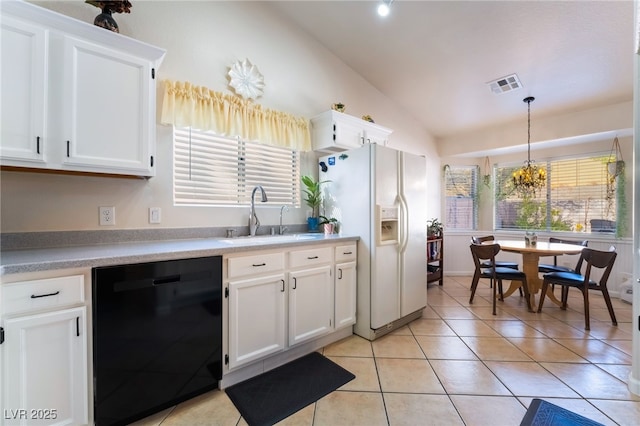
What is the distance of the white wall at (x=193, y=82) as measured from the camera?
1.69m

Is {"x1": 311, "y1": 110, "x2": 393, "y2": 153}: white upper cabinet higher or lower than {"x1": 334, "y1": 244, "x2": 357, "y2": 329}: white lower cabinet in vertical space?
higher

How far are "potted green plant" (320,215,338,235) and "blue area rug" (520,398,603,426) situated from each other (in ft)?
6.19

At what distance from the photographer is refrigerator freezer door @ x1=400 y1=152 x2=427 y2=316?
274 cm

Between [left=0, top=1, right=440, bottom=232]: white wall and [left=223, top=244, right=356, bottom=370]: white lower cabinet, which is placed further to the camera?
[left=223, top=244, right=356, bottom=370]: white lower cabinet

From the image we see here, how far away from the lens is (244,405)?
1652 millimetres

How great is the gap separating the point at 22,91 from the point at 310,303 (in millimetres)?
2181

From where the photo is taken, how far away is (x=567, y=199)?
4.34 metres

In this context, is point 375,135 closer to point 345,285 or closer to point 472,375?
point 345,285

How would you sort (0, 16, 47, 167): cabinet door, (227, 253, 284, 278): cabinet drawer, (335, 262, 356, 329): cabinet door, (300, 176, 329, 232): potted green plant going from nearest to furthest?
(0, 16, 47, 167): cabinet door < (227, 253, 284, 278): cabinet drawer < (335, 262, 356, 329): cabinet door < (300, 176, 329, 232): potted green plant

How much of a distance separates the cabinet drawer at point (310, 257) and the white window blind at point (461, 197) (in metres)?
3.64

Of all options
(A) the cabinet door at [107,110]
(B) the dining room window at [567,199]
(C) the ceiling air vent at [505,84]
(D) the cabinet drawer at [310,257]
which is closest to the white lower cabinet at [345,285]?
(D) the cabinet drawer at [310,257]

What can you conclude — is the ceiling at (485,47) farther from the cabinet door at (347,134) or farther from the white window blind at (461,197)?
the white window blind at (461,197)

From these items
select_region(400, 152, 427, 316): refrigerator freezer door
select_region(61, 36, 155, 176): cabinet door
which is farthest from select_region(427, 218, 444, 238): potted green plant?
select_region(61, 36, 155, 176): cabinet door

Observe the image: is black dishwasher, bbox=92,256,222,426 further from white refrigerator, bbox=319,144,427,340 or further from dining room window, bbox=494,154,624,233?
dining room window, bbox=494,154,624,233
